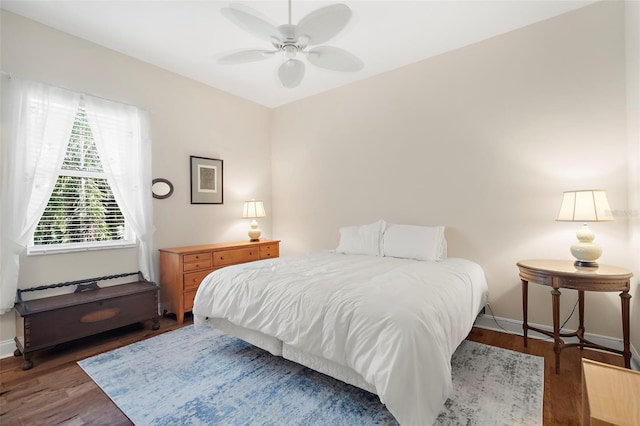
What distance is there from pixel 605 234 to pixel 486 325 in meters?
1.30

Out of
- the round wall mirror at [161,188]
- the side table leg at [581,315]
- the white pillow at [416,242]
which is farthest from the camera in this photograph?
the round wall mirror at [161,188]

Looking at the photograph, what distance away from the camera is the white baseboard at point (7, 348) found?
2442 mm

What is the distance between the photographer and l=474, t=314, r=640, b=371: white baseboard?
87.4 inches

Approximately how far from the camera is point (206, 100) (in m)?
3.99

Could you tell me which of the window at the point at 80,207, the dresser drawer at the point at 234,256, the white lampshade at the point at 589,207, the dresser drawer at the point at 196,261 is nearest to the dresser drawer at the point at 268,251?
the dresser drawer at the point at 234,256

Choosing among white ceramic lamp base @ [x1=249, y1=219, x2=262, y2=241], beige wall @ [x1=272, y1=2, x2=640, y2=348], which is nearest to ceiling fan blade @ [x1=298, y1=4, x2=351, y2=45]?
beige wall @ [x1=272, y1=2, x2=640, y2=348]

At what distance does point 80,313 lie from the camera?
252 cm

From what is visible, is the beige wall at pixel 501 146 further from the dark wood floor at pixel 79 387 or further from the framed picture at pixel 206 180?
the framed picture at pixel 206 180

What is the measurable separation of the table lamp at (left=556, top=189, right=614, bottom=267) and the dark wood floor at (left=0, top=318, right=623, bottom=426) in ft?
2.66

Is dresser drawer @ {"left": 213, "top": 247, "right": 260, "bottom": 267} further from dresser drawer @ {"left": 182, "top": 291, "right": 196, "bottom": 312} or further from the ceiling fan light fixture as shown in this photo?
the ceiling fan light fixture

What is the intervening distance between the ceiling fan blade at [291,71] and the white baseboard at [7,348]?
3.16 metres

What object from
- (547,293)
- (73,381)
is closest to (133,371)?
(73,381)

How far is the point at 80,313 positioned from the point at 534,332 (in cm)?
403

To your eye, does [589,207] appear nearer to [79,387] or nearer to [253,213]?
[253,213]
